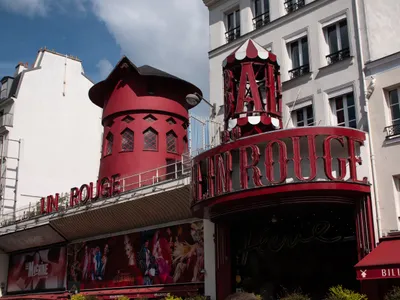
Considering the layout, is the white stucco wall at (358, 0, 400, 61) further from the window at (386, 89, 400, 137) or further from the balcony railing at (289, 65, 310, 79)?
the balcony railing at (289, 65, 310, 79)

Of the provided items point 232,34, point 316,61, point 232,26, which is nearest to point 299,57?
point 316,61

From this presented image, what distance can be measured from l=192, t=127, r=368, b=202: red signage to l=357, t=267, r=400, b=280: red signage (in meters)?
1.74

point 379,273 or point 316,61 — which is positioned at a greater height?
point 316,61

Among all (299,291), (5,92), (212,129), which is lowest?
(299,291)

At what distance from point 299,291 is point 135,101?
10405 millimetres

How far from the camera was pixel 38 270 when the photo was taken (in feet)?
72.0

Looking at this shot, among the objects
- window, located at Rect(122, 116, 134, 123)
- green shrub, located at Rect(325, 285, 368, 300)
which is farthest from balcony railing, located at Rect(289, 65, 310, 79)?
window, located at Rect(122, 116, 134, 123)

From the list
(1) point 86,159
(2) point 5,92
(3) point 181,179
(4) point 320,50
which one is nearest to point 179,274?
(3) point 181,179

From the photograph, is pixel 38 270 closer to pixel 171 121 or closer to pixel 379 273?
pixel 171 121

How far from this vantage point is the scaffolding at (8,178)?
81.5ft

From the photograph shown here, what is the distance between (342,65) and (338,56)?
344 mm

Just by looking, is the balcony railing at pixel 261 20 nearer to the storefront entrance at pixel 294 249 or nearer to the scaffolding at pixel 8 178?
the storefront entrance at pixel 294 249

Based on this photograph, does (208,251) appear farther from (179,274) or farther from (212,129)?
(212,129)

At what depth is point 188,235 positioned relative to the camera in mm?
15617
